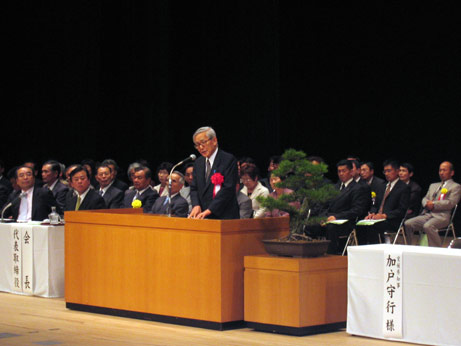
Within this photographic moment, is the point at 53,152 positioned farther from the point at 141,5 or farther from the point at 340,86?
the point at 340,86

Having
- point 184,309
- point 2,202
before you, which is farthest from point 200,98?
point 184,309

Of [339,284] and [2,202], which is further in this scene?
[2,202]

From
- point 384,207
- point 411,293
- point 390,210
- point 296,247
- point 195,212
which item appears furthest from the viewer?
point 384,207

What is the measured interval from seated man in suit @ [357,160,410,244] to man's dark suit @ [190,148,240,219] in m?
2.89

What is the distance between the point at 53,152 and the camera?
39.3 feet

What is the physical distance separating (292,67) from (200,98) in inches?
55.8

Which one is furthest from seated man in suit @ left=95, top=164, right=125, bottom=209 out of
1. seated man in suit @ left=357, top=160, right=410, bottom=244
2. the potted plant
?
the potted plant

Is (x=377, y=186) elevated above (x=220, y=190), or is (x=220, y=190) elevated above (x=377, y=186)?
(x=220, y=190)

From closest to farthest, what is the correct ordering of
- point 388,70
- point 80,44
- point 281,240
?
point 281,240 < point 388,70 < point 80,44

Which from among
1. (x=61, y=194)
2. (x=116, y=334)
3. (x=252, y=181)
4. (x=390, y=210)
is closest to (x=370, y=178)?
(x=390, y=210)

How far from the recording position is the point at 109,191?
7.53 metres

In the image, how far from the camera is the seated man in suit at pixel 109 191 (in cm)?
736

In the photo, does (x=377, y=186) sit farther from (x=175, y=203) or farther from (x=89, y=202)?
(x=89, y=202)

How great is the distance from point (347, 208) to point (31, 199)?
3125 mm
